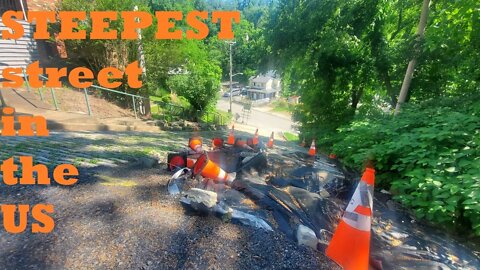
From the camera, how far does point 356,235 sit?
223 centimetres

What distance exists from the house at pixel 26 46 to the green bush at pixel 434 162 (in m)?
13.9

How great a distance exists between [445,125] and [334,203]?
220cm

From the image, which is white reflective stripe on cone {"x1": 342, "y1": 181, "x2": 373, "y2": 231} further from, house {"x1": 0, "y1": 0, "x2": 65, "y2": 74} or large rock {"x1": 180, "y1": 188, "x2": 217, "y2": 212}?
house {"x1": 0, "y1": 0, "x2": 65, "y2": 74}

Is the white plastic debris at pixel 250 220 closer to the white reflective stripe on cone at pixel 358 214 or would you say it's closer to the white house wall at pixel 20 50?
the white reflective stripe on cone at pixel 358 214

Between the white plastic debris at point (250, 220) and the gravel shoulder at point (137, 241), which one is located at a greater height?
the white plastic debris at point (250, 220)

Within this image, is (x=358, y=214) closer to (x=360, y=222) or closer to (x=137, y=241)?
(x=360, y=222)

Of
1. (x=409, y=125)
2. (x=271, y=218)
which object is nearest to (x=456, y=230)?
(x=271, y=218)

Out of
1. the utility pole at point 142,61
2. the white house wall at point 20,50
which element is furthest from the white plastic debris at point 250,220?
the white house wall at point 20,50

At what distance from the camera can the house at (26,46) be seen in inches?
437

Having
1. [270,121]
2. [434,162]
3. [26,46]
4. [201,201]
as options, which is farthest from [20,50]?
[270,121]

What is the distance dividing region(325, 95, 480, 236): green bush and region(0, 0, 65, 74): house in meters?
13.9

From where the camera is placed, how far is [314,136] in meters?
11.8

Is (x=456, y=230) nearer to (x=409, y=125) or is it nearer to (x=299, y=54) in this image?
(x=409, y=125)
